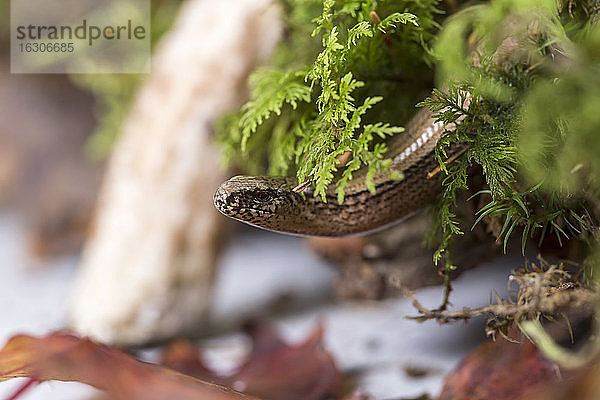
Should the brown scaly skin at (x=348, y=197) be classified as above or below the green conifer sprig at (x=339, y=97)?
below

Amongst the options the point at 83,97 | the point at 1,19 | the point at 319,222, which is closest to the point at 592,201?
the point at 319,222

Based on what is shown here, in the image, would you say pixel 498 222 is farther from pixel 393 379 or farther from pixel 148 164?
pixel 148 164

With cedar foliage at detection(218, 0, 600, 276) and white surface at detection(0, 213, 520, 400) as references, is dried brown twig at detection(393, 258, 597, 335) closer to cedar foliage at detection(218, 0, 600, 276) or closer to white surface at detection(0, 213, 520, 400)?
cedar foliage at detection(218, 0, 600, 276)

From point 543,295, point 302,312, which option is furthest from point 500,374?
point 302,312

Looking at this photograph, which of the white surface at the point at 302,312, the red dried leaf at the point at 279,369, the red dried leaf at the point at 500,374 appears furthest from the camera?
the white surface at the point at 302,312

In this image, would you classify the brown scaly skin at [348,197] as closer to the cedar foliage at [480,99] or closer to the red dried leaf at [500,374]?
the cedar foliage at [480,99]

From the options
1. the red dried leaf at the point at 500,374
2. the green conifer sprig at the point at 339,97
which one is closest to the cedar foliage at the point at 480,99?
the green conifer sprig at the point at 339,97
